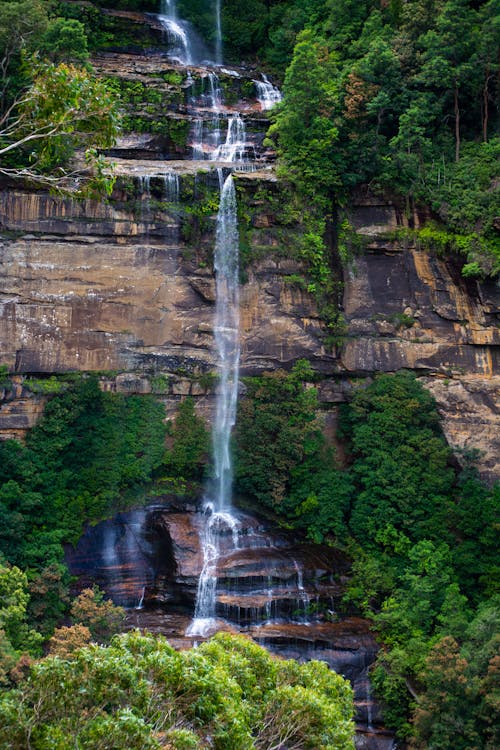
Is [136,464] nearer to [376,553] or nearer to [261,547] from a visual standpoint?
[261,547]

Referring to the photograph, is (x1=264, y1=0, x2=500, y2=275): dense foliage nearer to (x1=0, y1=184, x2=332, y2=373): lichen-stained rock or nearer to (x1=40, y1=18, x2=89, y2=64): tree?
(x1=0, y1=184, x2=332, y2=373): lichen-stained rock

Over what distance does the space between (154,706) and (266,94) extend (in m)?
23.4

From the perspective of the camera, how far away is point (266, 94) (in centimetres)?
2778

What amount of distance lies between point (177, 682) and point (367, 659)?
10520 mm

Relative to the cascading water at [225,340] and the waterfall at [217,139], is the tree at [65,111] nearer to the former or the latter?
the cascading water at [225,340]

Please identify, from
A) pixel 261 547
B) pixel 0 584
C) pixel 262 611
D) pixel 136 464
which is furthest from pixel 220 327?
pixel 0 584

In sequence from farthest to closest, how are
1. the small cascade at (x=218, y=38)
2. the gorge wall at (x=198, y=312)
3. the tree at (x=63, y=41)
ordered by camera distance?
the small cascade at (x=218, y=38) < the tree at (x=63, y=41) < the gorge wall at (x=198, y=312)

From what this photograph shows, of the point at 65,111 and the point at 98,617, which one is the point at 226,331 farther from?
the point at 65,111

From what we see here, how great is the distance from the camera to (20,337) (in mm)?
21547

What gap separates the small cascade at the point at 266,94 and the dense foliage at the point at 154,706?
70.5 ft

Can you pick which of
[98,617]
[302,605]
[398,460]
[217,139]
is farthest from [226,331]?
[98,617]

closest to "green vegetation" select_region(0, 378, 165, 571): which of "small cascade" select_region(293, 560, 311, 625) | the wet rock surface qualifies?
the wet rock surface

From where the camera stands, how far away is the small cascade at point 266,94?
1083 inches

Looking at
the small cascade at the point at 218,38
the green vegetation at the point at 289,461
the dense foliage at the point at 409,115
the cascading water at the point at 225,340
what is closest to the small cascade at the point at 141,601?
the cascading water at the point at 225,340
